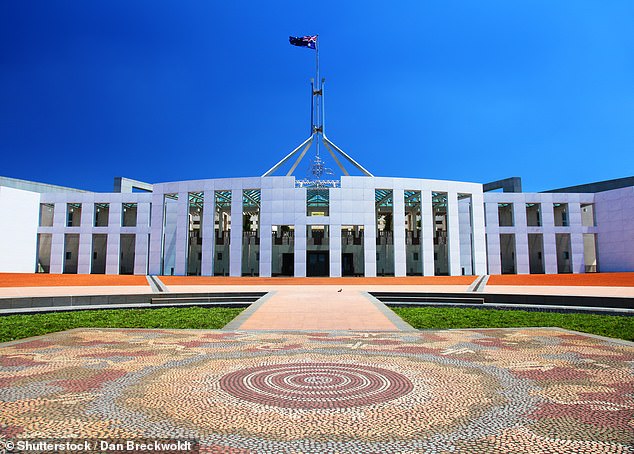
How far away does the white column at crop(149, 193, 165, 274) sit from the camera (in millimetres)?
46781

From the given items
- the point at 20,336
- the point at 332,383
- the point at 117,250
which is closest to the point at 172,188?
the point at 117,250

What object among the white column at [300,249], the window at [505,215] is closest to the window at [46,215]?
the white column at [300,249]

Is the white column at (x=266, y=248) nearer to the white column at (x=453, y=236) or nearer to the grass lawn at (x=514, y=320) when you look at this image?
the white column at (x=453, y=236)

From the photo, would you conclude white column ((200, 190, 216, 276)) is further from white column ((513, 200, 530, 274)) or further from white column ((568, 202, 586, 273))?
white column ((568, 202, 586, 273))

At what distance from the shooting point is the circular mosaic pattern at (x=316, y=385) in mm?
4973

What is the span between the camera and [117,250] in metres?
49.0

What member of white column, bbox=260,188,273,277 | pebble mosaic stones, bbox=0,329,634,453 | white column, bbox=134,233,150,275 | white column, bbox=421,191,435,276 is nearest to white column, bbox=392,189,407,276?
white column, bbox=421,191,435,276

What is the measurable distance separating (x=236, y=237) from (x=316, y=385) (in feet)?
130

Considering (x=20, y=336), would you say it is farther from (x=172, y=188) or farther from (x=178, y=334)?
(x=172, y=188)

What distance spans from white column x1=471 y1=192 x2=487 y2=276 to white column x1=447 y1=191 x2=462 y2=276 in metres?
2.62

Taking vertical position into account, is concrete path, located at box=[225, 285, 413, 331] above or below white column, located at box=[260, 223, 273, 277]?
below

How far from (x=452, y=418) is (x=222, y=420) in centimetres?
246

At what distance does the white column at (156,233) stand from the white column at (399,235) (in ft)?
87.5

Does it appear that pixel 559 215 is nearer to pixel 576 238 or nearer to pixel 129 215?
pixel 576 238
